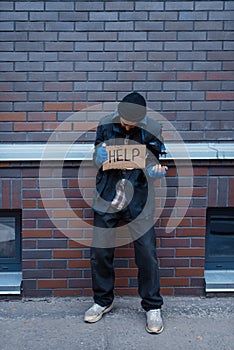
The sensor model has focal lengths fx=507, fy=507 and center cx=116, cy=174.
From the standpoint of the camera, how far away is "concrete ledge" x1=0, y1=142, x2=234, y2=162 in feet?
13.2

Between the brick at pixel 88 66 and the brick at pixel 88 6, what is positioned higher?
the brick at pixel 88 6

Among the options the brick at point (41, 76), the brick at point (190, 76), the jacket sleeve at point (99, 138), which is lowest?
the jacket sleeve at point (99, 138)

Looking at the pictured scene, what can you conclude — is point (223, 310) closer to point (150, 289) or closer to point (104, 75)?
point (150, 289)

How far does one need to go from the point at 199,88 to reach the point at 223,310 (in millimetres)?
1796

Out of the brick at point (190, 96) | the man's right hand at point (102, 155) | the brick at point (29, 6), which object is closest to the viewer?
the man's right hand at point (102, 155)

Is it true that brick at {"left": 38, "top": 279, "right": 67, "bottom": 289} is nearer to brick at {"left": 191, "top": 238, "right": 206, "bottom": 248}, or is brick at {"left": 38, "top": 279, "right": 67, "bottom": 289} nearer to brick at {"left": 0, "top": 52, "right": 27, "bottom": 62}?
brick at {"left": 191, "top": 238, "right": 206, "bottom": 248}

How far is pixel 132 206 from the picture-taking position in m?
3.76

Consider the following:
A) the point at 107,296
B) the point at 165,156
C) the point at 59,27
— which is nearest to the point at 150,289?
the point at 107,296

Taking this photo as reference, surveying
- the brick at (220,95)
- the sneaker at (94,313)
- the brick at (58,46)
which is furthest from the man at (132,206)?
the brick at (58,46)

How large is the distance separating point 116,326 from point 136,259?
20.4 inches

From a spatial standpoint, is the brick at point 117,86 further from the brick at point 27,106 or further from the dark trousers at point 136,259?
the dark trousers at point 136,259

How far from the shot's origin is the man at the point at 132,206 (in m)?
3.74

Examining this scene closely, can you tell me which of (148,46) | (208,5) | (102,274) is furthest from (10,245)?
(208,5)

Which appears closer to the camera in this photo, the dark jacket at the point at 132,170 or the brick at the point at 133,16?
the dark jacket at the point at 132,170
